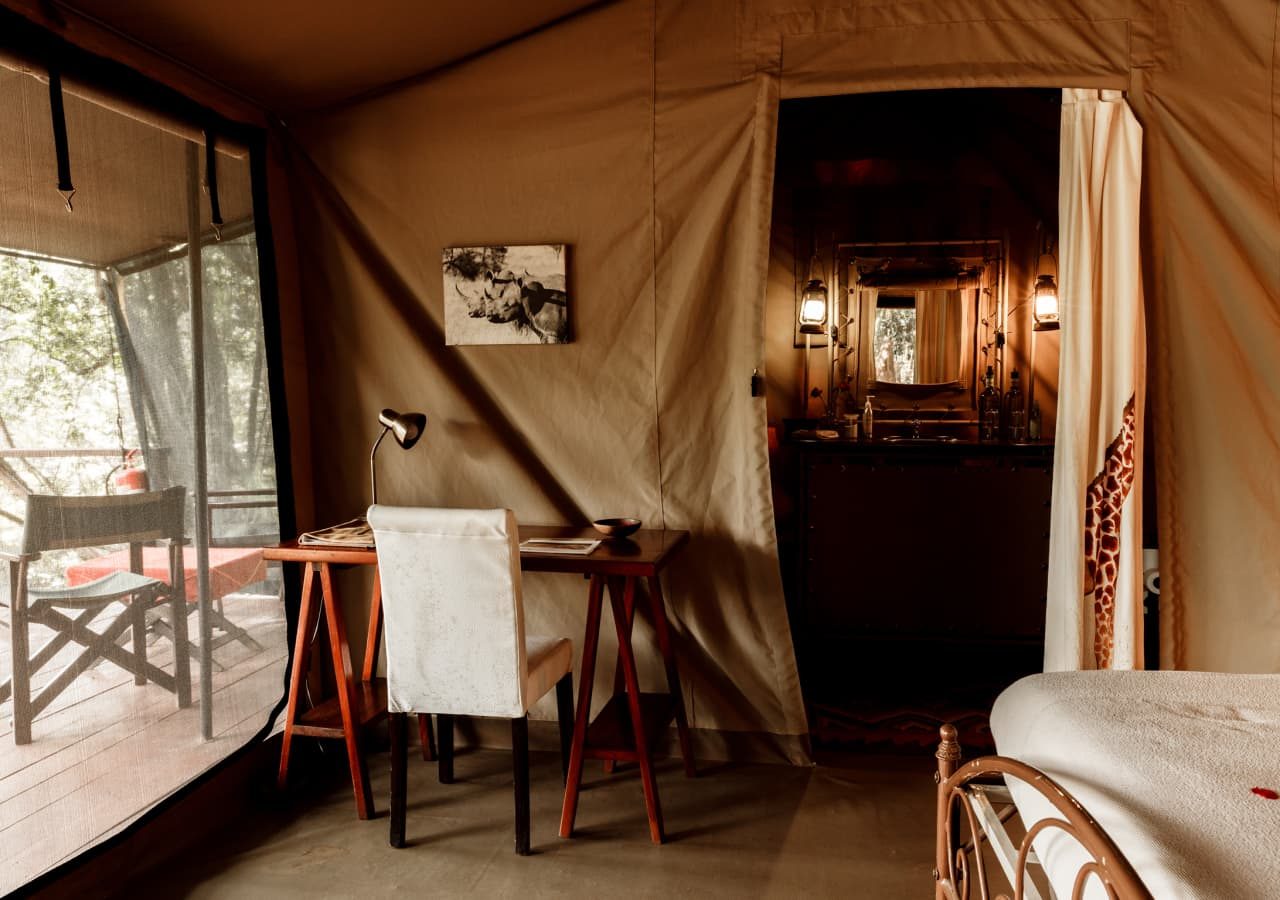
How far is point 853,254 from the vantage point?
14.4ft

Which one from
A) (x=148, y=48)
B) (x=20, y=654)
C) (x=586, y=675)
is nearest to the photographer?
(x=20, y=654)

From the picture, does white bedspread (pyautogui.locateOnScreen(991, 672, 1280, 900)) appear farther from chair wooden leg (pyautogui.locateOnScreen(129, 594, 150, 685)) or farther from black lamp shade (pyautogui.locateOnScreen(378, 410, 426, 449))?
chair wooden leg (pyautogui.locateOnScreen(129, 594, 150, 685))

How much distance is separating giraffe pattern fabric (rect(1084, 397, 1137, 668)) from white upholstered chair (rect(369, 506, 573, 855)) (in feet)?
5.76

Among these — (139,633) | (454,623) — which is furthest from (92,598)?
(454,623)

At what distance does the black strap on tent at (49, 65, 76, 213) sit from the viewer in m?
2.10

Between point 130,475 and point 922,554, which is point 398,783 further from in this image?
point 922,554

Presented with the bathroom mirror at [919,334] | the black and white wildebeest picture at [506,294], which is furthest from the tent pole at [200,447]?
the bathroom mirror at [919,334]

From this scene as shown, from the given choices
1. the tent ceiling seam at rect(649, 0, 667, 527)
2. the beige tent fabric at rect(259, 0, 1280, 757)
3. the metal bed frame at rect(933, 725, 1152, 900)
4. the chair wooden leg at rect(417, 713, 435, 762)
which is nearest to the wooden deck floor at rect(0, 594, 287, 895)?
the chair wooden leg at rect(417, 713, 435, 762)

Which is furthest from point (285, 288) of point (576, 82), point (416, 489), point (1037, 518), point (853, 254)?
point (1037, 518)

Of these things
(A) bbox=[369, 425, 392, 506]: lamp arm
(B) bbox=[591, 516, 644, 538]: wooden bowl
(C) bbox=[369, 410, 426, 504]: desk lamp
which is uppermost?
(C) bbox=[369, 410, 426, 504]: desk lamp

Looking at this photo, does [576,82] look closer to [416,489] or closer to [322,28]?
[322,28]

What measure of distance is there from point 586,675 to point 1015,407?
2.80 meters

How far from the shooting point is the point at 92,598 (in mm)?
2174

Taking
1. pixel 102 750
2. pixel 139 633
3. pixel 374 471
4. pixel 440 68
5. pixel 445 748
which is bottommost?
pixel 445 748
